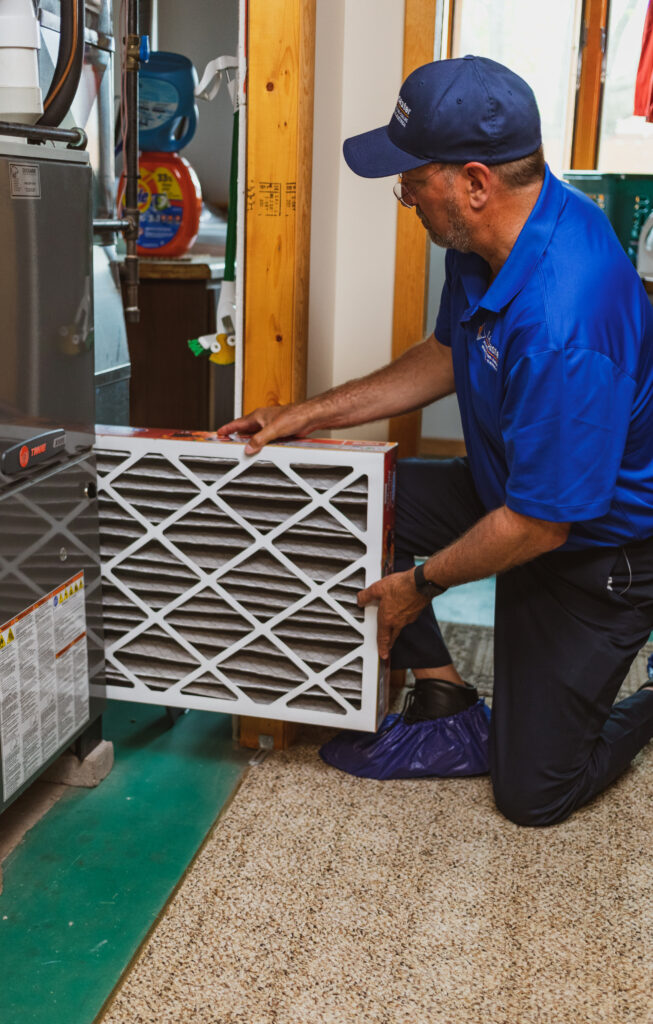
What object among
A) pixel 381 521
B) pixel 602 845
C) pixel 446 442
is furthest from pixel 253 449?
pixel 446 442

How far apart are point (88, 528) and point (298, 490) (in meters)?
0.37

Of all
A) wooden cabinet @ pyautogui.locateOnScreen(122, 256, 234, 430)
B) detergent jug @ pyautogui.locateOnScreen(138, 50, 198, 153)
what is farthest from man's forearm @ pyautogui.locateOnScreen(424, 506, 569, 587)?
detergent jug @ pyautogui.locateOnScreen(138, 50, 198, 153)

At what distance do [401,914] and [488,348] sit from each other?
872mm

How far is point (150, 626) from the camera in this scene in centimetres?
181

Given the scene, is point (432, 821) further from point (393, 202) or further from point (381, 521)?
point (393, 202)

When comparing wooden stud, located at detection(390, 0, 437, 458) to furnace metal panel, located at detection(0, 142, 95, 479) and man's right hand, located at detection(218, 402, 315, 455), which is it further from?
furnace metal panel, located at detection(0, 142, 95, 479)

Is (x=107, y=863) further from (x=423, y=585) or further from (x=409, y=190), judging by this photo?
(x=409, y=190)

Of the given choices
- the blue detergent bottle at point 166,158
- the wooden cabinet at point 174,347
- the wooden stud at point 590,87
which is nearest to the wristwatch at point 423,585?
the wooden cabinet at point 174,347

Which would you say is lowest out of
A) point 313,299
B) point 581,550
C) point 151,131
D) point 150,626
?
point 150,626

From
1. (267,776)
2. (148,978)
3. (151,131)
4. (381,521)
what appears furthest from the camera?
(151,131)

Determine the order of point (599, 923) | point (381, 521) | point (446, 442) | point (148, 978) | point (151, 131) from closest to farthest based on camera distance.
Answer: point (148, 978) → point (599, 923) → point (381, 521) → point (151, 131) → point (446, 442)

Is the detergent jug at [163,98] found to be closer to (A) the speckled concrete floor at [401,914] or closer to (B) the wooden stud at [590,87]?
(B) the wooden stud at [590,87]

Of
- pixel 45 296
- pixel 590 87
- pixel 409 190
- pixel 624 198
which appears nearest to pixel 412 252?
pixel 409 190

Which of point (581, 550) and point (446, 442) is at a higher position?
point (581, 550)
